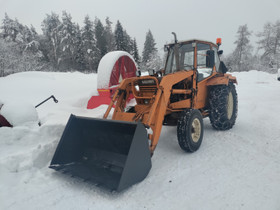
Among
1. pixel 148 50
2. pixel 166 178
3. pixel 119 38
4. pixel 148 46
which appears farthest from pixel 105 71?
pixel 148 46

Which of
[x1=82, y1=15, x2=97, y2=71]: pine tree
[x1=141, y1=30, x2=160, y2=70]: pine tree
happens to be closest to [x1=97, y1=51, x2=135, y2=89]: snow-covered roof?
[x1=82, y1=15, x2=97, y2=71]: pine tree

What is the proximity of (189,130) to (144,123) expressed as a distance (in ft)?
2.85

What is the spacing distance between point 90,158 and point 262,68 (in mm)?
38719

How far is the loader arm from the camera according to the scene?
130 inches

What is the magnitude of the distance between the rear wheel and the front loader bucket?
3.07 feet

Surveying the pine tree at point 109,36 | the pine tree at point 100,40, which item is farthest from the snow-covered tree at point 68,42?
the pine tree at point 109,36

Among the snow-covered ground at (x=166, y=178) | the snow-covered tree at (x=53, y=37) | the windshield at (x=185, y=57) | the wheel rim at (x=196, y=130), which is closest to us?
the snow-covered ground at (x=166, y=178)

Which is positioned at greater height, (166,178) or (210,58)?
(210,58)

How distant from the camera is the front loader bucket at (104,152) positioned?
2.71 m

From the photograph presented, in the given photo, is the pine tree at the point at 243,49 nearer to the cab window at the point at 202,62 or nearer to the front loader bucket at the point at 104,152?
the cab window at the point at 202,62

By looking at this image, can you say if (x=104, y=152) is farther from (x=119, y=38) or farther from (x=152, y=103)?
(x=119, y=38)

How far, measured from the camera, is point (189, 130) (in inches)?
144

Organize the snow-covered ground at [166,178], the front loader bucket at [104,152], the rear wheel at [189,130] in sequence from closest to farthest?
the snow-covered ground at [166,178], the front loader bucket at [104,152], the rear wheel at [189,130]

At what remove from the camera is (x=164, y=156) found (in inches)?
150
